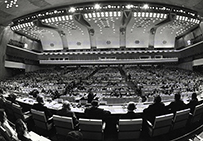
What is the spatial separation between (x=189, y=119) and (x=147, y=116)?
1.67 m

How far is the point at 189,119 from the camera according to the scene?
13.6 ft

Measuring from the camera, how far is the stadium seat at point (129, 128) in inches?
124

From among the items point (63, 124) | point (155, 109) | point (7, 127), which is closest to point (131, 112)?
point (155, 109)

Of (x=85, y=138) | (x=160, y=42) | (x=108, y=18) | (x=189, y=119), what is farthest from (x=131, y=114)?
(x=160, y=42)

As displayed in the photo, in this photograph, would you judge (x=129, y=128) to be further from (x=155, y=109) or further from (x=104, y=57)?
(x=104, y=57)

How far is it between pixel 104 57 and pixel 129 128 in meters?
31.3

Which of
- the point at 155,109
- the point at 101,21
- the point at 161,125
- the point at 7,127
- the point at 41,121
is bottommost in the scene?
the point at 41,121

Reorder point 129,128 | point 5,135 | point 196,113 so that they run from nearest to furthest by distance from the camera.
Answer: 1. point 5,135
2. point 129,128
3. point 196,113

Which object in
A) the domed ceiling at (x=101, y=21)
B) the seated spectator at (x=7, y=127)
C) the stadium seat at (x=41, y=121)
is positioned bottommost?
the stadium seat at (x=41, y=121)

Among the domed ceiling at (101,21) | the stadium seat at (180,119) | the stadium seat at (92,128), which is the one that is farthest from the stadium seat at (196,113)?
the domed ceiling at (101,21)

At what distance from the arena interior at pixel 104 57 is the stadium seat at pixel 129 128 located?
3cm

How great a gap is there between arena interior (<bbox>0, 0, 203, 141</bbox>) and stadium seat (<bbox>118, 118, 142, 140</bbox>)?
27 mm

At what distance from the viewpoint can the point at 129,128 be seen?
3240 mm

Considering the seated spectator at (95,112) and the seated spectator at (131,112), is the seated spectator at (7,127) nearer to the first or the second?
the seated spectator at (95,112)
